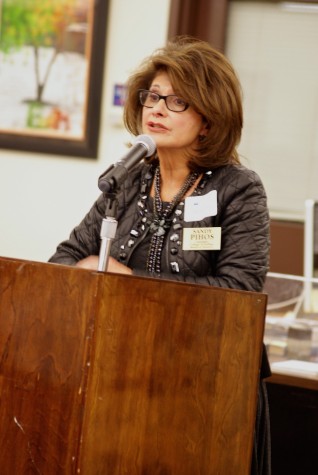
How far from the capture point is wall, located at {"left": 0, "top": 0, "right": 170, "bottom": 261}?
466 centimetres

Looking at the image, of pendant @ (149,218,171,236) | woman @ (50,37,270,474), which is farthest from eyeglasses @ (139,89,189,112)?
pendant @ (149,218,171,236)

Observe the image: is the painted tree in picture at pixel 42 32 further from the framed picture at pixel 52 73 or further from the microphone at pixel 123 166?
the microphone at pixel 123 166

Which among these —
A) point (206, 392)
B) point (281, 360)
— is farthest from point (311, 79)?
point (206, 392)

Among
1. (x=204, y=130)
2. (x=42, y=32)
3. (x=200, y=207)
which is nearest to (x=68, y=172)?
(x=42, y=32)

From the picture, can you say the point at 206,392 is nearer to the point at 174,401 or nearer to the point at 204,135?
the point at 174,401

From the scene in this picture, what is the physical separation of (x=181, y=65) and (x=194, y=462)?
3.26ft

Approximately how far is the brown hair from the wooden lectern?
1.99 feet

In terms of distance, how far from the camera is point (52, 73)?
4.77 meters

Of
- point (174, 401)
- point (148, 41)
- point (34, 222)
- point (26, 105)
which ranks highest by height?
point (148, 41)

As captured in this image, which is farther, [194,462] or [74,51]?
[74,51]

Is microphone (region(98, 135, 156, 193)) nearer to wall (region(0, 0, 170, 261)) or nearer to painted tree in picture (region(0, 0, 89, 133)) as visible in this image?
wall (region(0, 0, 170, 261))

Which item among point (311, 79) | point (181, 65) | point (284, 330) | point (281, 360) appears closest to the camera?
point (181, 65)

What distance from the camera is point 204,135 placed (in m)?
2.33

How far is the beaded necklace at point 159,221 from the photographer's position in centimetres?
223
